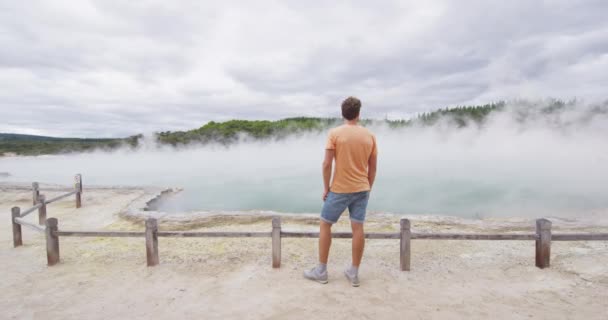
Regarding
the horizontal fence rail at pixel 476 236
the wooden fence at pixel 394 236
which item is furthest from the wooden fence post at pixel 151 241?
the horizontal fence rail at pixel 476 236

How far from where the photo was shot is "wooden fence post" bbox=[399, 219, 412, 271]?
3.61 meters

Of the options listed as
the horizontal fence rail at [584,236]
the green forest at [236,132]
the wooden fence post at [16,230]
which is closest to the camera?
the horizontal fence rail at [584,236]

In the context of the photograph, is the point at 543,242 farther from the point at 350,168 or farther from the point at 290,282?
the point at 290,282

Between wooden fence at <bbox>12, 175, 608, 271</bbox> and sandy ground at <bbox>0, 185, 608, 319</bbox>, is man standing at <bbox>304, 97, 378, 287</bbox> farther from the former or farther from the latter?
sandy ground at <bbox>0, 185, 608, 319</bbox>

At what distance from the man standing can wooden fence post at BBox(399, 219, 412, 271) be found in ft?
2.41

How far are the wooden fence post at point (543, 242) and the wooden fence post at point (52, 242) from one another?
217 inches

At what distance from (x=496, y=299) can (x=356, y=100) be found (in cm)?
220

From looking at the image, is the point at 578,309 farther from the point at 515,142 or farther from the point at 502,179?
the point at 515,142

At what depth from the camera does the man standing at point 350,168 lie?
2941 millimetres

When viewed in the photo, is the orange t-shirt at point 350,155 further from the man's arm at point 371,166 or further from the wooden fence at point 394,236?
the wooden fence at point 394,236

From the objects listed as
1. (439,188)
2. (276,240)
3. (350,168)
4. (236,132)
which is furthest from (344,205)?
(236,132)

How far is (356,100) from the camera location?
297 cm

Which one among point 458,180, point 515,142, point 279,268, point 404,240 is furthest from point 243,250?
point 515,142

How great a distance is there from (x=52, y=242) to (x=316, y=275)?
3229 millimetres
